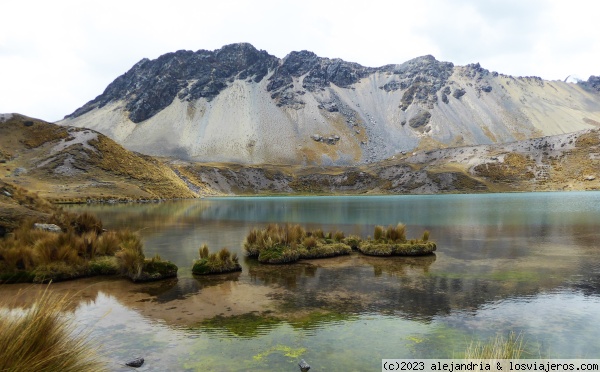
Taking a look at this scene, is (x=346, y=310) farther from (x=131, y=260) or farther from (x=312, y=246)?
(x=312, y=246)

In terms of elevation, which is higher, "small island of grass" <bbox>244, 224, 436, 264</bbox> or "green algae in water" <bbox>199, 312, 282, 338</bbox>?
"small island of grass" <bbox>244, 224, 436, 264</bbox>

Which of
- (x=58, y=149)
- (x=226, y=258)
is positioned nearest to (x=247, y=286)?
(x=226, y=258)

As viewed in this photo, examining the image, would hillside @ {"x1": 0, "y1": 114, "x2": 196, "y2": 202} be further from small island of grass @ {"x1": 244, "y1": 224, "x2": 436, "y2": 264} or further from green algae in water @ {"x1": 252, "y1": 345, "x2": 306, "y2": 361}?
green algae in water @ {"x1": 252, "y1": 345, "x2": 306, "y2": 361}

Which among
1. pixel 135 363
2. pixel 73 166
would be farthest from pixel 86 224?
pixel 73 166

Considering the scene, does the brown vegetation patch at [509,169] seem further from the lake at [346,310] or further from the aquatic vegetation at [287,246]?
the aquatic vegetation at [287,246]

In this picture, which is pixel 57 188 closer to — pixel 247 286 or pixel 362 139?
pixel 247 286

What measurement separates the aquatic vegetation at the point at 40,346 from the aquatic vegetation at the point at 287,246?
12.8 m

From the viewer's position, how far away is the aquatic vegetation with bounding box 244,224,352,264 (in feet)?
57.2

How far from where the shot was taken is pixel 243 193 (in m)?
128

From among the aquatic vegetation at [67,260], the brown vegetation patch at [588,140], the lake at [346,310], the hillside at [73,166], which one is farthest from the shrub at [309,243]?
the brown vegetation patch at [588,140]

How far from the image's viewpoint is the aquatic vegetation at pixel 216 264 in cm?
1481

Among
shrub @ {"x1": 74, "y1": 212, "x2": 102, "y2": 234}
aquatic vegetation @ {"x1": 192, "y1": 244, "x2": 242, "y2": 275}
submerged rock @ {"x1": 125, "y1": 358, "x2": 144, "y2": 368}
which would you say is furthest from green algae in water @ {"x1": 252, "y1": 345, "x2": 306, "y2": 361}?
shrub @ {"x1": 74, "y1": 212, "x2": 102, "y2": 234}

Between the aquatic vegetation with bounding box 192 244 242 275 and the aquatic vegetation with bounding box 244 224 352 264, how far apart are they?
200 centimetres

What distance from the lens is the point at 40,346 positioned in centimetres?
418
